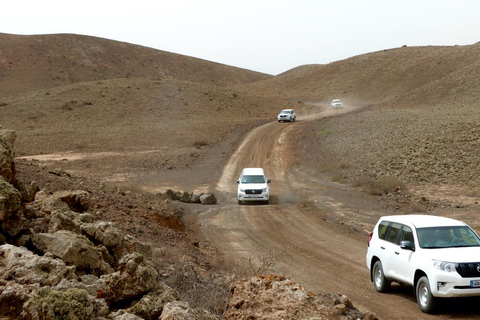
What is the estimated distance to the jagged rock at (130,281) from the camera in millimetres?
6820

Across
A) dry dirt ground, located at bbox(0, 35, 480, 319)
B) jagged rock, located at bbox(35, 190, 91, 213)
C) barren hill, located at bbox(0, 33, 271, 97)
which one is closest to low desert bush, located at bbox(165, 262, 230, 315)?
dry dirt ground, located at bbox(0, 35, 480, 319)

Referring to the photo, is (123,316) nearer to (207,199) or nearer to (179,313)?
(179,313)

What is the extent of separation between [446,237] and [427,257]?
1090 millimetres

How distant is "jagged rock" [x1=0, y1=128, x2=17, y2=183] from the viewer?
32.1 feet

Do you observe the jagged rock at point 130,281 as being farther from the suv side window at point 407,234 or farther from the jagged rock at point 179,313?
the suv side window at point 407,234

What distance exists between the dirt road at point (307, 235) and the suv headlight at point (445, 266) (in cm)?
97

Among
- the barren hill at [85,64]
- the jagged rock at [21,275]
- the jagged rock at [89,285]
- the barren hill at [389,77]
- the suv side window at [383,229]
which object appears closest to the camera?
the jagged rock at [21,275]

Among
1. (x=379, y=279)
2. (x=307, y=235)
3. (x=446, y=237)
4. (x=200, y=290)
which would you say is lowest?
(x=307, y=235)

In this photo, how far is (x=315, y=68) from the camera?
123125 millimetres

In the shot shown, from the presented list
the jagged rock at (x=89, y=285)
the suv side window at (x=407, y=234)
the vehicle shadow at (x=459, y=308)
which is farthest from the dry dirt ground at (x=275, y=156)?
the jagged rock at (x=89, y=285)

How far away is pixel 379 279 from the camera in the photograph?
41.4 feet

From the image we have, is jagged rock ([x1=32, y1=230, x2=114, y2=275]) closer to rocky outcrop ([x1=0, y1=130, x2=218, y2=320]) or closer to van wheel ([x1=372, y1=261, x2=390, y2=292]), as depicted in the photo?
rocky outcrop ([x1=0, y1=130, x2=218, y2=320])

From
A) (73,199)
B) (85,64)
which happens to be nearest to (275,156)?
(73,199)

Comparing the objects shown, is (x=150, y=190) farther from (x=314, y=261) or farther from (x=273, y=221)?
(x=314, y=261)
